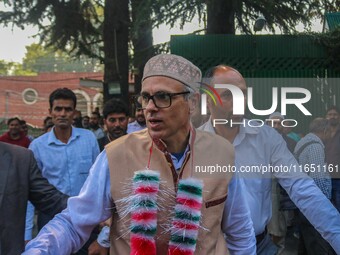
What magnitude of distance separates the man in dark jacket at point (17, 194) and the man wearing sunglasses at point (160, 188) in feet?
1.65

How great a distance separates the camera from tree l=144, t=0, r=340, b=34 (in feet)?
24.4

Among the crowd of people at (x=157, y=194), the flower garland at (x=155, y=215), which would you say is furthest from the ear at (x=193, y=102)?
the flower garland at (x=155, y=215)

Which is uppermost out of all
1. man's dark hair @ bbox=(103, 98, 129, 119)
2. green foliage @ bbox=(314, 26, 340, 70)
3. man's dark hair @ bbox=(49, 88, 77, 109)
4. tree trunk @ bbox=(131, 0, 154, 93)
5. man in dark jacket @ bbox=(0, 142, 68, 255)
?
tree trunk @ bbox=(131, 0, 154, 93)

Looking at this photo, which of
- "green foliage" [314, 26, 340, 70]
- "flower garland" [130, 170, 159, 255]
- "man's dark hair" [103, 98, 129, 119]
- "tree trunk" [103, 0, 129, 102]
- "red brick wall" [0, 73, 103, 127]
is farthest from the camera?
"red brick wall" [0, 73, 103, 127]

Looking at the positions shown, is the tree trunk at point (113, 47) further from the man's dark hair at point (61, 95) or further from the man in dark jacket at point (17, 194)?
the man in dark jacket at point (17, 194)

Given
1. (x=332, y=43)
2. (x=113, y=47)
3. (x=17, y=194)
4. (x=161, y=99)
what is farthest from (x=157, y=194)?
(x=113, y=47)

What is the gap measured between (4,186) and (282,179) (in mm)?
1554

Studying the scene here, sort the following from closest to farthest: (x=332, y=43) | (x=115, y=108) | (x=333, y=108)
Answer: (x=115, y=108) → (x=333, y=108) → (x=332, y=43)

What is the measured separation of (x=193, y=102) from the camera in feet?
7.98

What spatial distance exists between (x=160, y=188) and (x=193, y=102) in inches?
16.3

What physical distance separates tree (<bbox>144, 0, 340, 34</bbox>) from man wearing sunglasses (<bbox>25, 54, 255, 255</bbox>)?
16.9 ft

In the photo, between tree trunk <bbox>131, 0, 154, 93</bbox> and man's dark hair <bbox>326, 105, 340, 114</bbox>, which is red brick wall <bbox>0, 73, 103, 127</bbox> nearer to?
tree trunk <bbox>131, 0, 154, 93</bbox>

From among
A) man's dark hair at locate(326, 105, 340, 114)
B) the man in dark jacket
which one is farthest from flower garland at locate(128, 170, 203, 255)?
man's dark hair at locate(326, 105, 340, 114)

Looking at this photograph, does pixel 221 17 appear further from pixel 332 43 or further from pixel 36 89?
pixel 36 89
